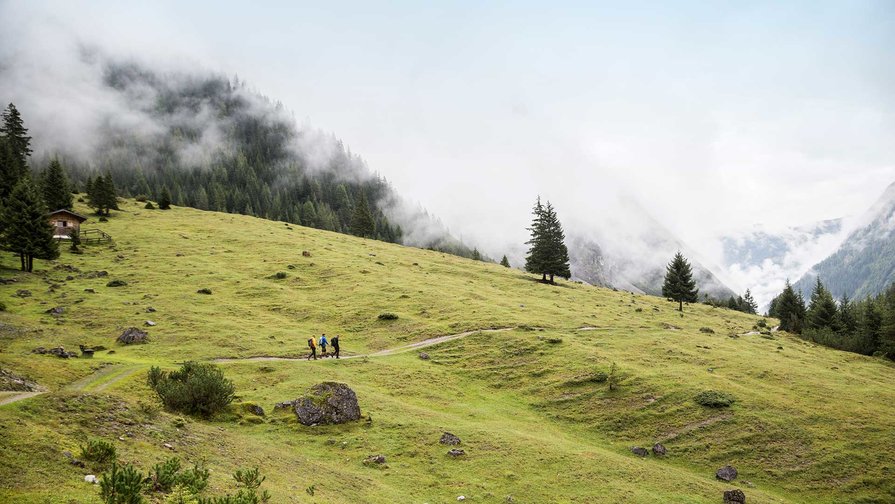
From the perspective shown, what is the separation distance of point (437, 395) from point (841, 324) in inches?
3268

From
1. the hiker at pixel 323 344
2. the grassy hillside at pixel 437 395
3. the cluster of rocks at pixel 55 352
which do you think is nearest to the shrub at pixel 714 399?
the grassy hillside at pixel 437 395

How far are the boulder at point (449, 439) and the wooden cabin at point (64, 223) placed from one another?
271ft

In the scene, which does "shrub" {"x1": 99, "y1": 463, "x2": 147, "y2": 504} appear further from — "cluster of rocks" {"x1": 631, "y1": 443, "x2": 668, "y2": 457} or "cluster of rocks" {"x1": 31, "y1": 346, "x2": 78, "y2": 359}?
"cluster of rocks" {"x1": 31, "y1": 346, "x2": 78, "y2": 359}

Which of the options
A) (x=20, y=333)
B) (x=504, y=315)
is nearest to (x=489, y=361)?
(x=504, y=315)

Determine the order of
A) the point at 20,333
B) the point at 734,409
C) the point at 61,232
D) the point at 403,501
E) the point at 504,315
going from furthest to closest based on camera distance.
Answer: the point at 61,232, the point at 504,315, the point at 20,333, the point at 734,409, the point at 403,501

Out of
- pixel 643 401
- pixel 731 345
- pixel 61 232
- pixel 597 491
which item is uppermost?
pixel 61 232

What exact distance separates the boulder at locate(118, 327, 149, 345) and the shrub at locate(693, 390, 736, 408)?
48405mm

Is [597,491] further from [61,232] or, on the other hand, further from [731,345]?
[61,232]

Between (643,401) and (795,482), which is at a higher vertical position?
(643,401)

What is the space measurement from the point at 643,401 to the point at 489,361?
1425cm

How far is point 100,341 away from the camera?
41781 millimetres

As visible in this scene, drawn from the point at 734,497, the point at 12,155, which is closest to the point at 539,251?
the point at 734,497

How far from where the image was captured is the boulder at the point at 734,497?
77.9 ft

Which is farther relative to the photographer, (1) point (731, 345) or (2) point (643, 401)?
(1) point (731, 345)
